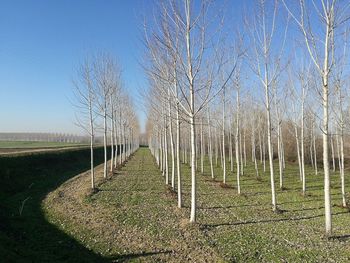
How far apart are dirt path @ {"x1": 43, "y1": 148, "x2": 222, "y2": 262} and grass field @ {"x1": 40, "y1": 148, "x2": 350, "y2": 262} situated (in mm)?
23

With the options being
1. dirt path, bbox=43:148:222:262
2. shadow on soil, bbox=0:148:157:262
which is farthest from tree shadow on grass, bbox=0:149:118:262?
dirt path, bbox=43:148:222:262

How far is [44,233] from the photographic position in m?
10.1

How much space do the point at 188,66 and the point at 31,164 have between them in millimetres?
18846

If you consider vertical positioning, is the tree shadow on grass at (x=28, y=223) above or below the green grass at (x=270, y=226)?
above

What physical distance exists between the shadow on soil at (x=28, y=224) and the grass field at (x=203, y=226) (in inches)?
15.6

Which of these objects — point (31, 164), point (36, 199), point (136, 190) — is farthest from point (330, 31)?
point (31, 164)

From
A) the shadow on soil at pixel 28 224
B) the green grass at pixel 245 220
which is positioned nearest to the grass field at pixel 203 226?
the green grass at pixel 245 220

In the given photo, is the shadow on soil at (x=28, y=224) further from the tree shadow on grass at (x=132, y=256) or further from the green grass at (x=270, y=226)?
the green grass at (x=270, y=226)

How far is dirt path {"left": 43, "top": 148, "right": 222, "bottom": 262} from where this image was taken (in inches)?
321

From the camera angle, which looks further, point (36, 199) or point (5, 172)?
point (5, 172)

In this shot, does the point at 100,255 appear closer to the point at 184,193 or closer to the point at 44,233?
the point at 44,233

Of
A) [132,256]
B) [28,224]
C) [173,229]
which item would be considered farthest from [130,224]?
[28,224]

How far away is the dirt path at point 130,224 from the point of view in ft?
26.7

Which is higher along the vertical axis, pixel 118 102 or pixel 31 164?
pixel 118 102
